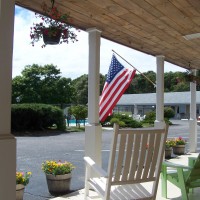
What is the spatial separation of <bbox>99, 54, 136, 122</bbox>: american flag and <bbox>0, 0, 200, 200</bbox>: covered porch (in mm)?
466

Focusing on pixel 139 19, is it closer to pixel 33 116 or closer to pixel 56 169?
pixel 56 169

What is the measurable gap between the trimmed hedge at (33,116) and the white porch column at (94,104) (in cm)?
1310

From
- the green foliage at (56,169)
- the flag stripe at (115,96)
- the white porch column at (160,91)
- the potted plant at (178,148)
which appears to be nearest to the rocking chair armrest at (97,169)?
the green foliage at (56,169)

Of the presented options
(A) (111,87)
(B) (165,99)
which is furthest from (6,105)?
(B) (165,99)

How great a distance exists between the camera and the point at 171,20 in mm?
4363

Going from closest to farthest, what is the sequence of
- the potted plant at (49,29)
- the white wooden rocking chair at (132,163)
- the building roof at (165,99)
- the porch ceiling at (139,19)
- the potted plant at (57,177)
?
1. the white wooden rocking chair at (132,163)
2. the potted plant at (49,29)
3. the porch ceiling at (139,19)
4. the potted plant at (57,177)
5. the building roof at (165,99)

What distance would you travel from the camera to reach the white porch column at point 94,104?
4406mm

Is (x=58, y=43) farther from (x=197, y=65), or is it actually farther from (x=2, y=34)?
(x=197, y=65)

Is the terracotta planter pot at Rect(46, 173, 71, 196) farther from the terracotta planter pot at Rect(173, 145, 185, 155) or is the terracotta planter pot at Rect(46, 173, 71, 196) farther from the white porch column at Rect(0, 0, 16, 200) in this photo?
the terracotta planter pot at Rect(173, 145, 185, 155)

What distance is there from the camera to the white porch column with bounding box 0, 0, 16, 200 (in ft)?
6.88

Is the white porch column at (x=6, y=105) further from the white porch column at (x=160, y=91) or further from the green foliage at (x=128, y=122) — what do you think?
the green foliage at (x=128, y=122)

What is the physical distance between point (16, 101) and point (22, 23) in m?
25.3

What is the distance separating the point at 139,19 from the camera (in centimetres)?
428

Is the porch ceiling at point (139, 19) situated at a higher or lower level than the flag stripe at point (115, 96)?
higher
